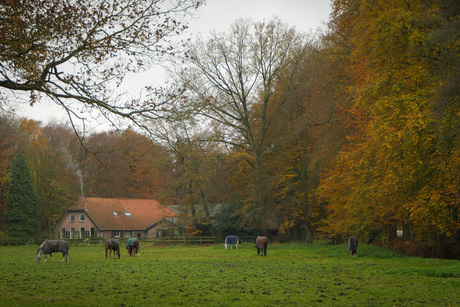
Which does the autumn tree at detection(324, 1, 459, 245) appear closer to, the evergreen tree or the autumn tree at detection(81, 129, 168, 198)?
the autumn tree at detection(81, 129, 168, 198)

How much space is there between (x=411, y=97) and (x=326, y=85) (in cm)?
1272

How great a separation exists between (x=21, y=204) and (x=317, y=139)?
38683mm

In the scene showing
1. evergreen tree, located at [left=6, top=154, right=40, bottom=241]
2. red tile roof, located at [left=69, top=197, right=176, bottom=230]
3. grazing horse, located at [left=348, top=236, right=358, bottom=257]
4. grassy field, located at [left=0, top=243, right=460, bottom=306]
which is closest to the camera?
grassy field, located at [left=0, top=243, right=460, bottom=306]

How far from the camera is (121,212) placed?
198ft

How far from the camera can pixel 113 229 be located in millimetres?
58594

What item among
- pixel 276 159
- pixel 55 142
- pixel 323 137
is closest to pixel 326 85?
pixel 323 137

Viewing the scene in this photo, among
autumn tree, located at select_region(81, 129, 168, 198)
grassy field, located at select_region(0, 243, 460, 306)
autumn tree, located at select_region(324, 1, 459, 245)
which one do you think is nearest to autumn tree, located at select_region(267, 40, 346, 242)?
autumn tree, located at select_region(324, 1, 459, 245)

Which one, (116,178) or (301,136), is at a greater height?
(301,136)

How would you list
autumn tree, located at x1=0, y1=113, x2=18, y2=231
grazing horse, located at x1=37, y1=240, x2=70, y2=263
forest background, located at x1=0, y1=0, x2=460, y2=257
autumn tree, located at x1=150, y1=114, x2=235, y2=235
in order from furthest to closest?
autumn tree, located at x1=0, y1=113, x2=18, y2=231 → autumn tree, located at x1=150, y1=114, x2=235, y2=235 → grazing horse, located at x1=37, y1=240, x2=70, y2=263 → forest background, located at x1=0, y1=0, x2=460, y2=257

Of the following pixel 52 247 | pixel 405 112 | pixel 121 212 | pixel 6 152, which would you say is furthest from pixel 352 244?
pixel 6 152

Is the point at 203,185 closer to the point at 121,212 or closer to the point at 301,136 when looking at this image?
the point at 301,136

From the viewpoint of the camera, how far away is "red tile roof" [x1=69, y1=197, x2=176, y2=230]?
191ft

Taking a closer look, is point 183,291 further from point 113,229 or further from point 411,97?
point 113,229

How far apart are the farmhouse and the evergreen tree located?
501 cm
